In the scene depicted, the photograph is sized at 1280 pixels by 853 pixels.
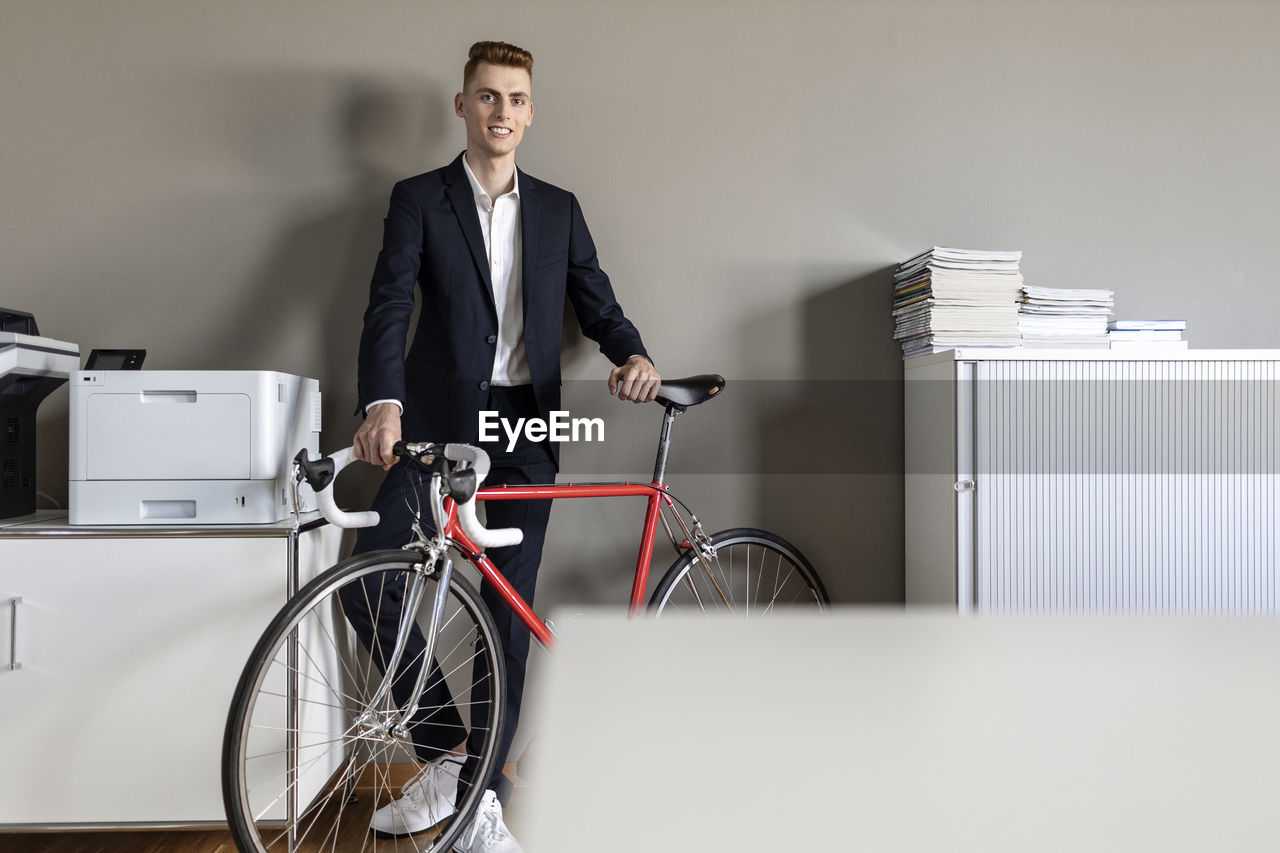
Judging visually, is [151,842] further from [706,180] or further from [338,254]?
[706,180]

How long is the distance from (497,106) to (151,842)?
171 cm

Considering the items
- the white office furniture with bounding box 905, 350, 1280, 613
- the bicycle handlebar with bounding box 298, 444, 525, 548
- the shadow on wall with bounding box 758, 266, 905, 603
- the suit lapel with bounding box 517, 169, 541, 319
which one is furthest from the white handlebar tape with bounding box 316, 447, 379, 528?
the white office furniture with bounding box 905, 350, 1280, 613

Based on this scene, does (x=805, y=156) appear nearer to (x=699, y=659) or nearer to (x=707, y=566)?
(x=707, y=566)

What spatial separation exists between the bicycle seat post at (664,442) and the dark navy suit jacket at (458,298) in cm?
15

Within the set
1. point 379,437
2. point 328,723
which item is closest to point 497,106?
point 379,437

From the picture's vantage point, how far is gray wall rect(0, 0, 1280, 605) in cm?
211

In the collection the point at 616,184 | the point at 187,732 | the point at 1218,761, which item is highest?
the point at 616,184

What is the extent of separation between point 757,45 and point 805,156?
0.30 m

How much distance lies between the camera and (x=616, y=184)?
7.09 ft

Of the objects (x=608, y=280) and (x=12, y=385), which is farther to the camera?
(x=608, y=280)

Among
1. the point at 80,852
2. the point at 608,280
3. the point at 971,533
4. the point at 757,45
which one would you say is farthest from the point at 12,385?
the point at 971,533

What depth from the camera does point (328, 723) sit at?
6.03 ft

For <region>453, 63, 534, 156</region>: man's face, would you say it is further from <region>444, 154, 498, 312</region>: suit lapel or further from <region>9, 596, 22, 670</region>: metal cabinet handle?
<region>9, 596, 22, 670</region>: metal cabinet handle

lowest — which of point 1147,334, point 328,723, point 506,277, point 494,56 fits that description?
point 328,723
